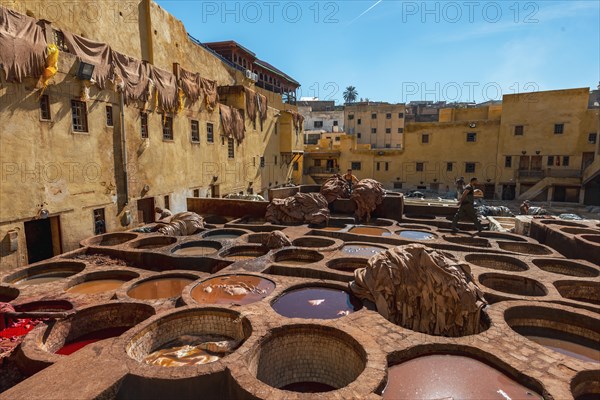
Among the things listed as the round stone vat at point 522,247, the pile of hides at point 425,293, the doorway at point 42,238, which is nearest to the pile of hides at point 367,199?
the round stone vat at point 522,247

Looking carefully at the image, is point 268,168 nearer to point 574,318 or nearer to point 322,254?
point 322,254

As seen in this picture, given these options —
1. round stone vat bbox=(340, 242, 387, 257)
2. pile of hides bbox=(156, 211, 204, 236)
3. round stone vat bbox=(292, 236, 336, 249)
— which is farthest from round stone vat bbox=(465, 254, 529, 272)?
pile of hides bbox=(156, 211, 204, 236)

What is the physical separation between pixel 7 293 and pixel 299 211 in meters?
10.1

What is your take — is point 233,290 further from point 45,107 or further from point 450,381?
point 45,107

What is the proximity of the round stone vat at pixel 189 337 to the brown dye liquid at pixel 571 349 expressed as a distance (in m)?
5.80

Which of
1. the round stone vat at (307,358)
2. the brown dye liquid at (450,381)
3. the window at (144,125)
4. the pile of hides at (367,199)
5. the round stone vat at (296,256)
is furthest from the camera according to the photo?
the window at (144,125)

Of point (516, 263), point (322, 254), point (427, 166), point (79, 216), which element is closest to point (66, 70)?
point (79, 216)

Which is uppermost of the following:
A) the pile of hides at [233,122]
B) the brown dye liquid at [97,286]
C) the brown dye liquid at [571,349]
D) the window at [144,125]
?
the pile of hides at [233,122]

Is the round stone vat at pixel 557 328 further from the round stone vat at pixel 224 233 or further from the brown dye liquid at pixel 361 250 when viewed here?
the round stone vat at pixel 224 233

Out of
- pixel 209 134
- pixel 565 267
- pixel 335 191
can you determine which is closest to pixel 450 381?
pixel 565 267

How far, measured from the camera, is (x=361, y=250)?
11.6 metres

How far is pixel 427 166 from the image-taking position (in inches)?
1449

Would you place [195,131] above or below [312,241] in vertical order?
above

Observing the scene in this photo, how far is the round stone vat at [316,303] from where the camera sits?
702 cm
